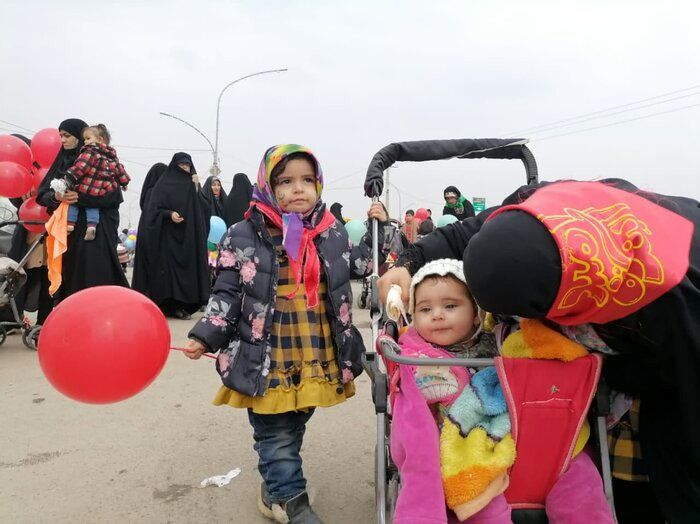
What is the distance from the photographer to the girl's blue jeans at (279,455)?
7.14 ft

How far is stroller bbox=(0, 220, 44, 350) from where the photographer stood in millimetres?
4578

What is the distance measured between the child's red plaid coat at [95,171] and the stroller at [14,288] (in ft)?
2.09

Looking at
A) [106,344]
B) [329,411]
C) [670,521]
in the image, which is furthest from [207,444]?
[670,521]

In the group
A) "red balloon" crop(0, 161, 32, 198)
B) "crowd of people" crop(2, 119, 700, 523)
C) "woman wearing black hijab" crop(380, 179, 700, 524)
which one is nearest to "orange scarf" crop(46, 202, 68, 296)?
"red balloon" crop(0, 161, 32, 198)

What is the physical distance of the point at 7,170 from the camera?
509cm

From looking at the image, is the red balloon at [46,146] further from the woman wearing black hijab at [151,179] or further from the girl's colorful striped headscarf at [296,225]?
the girl's colorful striped headscarf at [296,225]

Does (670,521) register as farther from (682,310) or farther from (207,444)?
(207,444)

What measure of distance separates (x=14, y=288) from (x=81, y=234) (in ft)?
2.42

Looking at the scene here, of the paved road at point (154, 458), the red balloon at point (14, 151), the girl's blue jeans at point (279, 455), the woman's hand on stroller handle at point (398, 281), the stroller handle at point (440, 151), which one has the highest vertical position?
the red balloon at point (14, 151)

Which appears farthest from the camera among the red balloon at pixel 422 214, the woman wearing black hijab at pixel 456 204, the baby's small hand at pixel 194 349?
the red balloon at pixel 422 214

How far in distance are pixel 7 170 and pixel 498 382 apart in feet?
17.5

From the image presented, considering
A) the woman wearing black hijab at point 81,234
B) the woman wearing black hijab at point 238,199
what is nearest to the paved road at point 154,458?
the woman wearing black hijab at point 81,234

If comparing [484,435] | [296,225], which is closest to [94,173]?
[296,225]

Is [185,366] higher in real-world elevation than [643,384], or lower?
lower
